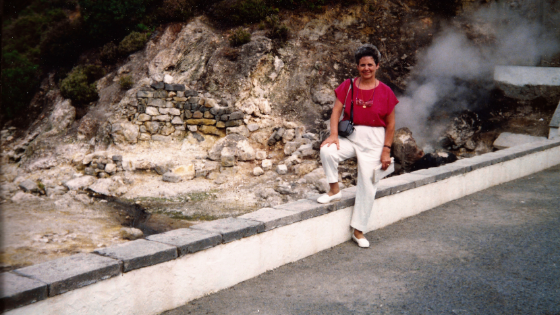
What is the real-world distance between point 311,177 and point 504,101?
7685 mm

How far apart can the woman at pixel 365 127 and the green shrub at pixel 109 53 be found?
45.8ft

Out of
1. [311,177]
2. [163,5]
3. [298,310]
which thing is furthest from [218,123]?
[298,310]

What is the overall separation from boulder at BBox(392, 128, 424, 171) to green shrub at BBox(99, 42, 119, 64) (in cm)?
1088

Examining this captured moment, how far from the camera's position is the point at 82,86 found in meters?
Answer: 14.4

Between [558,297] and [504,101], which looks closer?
[558,297]

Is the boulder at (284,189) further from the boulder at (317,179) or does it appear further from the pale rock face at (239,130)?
the pale rock face at (239,130)

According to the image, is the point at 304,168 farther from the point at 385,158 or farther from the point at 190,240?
the point at 190,240

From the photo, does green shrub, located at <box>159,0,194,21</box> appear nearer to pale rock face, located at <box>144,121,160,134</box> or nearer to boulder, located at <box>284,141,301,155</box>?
pale rock face, located at <box>144,121,160,134</box>

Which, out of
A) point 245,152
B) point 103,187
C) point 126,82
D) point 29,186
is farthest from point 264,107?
point 29,186

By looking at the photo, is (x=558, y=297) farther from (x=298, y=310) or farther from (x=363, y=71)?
(x=363, y=71)

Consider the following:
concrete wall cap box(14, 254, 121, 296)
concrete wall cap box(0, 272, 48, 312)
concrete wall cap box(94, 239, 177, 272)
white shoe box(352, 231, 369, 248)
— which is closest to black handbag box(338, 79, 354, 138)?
white shoe box(352, 231, 369, 248)

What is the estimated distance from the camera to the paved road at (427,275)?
312cm

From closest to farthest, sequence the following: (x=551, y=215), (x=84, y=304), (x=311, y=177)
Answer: (x=84, y=304) < (x=551, y=215) < (x=311, y=177)

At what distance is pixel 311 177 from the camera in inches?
383
